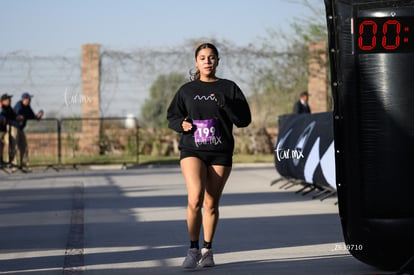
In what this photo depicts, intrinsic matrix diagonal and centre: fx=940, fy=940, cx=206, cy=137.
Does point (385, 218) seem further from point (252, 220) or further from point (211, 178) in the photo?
point (252, 220)

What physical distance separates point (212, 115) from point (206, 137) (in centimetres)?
20

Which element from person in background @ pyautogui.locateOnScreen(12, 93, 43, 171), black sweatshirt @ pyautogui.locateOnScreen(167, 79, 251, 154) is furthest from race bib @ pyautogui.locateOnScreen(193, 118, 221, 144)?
person in background @ pyautogui.locateOnScreen(12, 93, 43, 171)

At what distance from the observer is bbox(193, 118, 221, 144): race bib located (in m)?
8.26

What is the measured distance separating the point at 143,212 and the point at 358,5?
616 cm

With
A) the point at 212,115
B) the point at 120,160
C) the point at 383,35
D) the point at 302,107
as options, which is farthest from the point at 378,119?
the point at 120,160

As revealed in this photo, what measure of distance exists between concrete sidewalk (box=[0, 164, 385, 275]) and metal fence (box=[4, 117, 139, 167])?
22.2 feet

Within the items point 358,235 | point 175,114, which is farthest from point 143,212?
point 358,235

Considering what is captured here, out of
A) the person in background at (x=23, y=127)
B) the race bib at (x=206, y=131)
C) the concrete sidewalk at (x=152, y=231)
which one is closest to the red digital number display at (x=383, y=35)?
the race bib at (x=206, y=131)

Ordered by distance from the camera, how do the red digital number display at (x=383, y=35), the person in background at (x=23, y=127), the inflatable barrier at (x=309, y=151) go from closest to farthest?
the red digital number display at (x=383, y=35), the inflatable barrier at (x=309, y=151), the person in background at (x=23, y=127)

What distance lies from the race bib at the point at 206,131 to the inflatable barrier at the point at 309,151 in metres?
5.61

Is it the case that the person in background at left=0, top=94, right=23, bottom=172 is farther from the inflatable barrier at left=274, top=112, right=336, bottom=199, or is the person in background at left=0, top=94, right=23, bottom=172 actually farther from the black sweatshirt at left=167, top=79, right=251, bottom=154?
the black sweatshirt at left=167, top=79, right=251, bottom=154

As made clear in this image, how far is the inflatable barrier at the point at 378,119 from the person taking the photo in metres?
7.68

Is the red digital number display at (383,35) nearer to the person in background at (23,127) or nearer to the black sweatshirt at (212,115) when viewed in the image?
the black sweatshirt at (212,115)

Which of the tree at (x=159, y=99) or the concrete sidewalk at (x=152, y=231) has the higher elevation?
the tree at (x=159, y=99)
